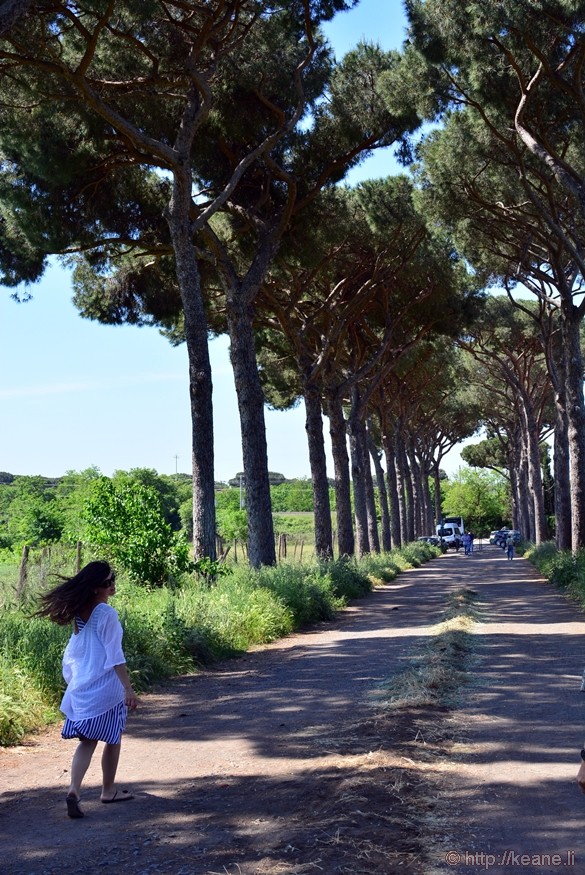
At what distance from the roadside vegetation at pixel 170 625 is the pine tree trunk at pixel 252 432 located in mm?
1147

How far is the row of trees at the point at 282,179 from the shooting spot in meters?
16.2

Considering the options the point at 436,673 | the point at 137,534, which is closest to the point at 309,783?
the point at 436,673

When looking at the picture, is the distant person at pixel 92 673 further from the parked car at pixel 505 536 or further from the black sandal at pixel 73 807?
the parked car at pixel 505 536

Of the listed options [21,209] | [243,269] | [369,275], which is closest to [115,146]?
[21,209]

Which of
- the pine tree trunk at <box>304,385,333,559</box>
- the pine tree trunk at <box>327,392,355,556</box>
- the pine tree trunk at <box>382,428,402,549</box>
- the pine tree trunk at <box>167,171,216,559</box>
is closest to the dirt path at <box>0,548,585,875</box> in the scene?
→ the pine tree trunk at <box>167,171,216,559</box>

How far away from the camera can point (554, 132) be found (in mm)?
19359

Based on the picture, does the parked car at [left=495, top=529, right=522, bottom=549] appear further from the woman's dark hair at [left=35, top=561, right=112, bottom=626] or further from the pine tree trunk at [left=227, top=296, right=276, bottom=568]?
the woman's dark hair at [left=35, top=561, right=112, bottom=626]

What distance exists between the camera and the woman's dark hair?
227 inches

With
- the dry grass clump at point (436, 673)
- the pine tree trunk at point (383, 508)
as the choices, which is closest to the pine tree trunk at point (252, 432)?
the dry grass clump at point (436, 673)

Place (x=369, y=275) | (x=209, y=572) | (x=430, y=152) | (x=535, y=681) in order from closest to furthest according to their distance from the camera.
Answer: (x=535, y=681)
(x=209, y=572)
(x=430, y=152)
(x=369, y=275)

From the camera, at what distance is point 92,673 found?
5750 millimetres

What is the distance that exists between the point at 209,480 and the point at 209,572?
5.24 feet

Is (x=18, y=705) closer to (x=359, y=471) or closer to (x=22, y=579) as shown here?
(x=22, y=579)

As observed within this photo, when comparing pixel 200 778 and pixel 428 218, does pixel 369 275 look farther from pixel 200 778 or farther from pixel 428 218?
pixel 200 778
